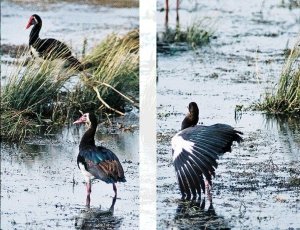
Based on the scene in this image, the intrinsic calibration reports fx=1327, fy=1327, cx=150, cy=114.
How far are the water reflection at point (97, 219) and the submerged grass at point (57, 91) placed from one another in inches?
66.6

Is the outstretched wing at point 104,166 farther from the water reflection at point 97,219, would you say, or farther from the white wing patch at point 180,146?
the white wing patch at point 180,146

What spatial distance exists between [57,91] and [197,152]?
8.15 feet

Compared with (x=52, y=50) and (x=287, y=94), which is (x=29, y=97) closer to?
(x=52, y=50)

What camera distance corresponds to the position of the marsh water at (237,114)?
7.45 meters

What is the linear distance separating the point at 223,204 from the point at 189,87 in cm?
322

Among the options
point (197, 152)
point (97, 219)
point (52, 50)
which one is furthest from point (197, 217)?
point (52, 50)

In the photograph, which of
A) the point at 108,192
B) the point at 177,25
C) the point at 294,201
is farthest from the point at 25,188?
the point at 177,25

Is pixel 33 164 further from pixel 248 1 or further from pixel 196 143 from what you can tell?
pixel 248 1

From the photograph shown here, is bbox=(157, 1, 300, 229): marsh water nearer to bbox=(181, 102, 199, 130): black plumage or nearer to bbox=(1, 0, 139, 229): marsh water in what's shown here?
bbox=(1, 0, 139, 229): marsh water

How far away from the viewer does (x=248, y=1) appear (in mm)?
15289

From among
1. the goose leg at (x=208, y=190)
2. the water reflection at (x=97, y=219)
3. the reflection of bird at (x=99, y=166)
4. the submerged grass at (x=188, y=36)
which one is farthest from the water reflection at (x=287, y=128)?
the submerged grass at (x=188, y=36)

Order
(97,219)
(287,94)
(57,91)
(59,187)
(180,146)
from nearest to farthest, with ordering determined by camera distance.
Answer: (97,219) < (180,146) < (59,187) < (287,94) < (57,91)

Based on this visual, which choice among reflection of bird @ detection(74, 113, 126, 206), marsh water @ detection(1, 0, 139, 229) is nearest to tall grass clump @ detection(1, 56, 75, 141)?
marsh water @ detection(1, 0, 139, 229)

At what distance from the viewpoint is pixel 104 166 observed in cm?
770
